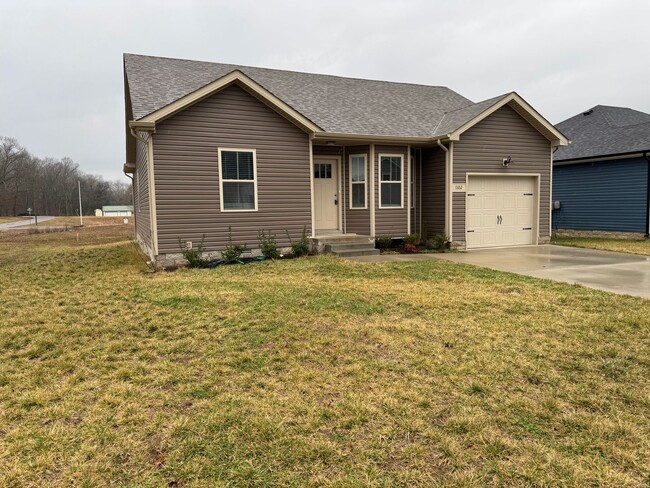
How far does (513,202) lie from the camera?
12.6 metres

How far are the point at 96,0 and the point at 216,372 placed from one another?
1396cm

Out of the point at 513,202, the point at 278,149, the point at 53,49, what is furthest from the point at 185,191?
the point at 53,49

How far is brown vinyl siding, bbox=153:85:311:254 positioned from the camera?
9000mm

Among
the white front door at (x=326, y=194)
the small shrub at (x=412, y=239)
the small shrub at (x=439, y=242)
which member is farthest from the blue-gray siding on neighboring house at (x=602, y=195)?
the white front door at (x=326, y=194)

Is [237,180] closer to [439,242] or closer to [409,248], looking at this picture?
[409,248]

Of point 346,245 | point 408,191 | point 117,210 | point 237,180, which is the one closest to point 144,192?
point 237,180

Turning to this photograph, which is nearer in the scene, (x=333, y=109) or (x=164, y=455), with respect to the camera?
(x=164, y=455)

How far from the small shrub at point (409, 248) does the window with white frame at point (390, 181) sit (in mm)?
1195

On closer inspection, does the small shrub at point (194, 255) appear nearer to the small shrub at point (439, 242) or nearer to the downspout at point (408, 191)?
the downspout at point (408, 191)

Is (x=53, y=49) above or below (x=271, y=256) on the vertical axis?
above

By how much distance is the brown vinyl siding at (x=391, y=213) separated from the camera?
11.6m

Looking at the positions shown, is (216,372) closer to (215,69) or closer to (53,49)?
(215,69)

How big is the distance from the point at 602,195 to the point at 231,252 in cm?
1465

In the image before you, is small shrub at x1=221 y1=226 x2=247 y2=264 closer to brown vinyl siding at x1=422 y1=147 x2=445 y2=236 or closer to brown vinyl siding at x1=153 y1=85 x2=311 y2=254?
brown vinyl siding at x1=153 y1=85 x2=311 y2=254
